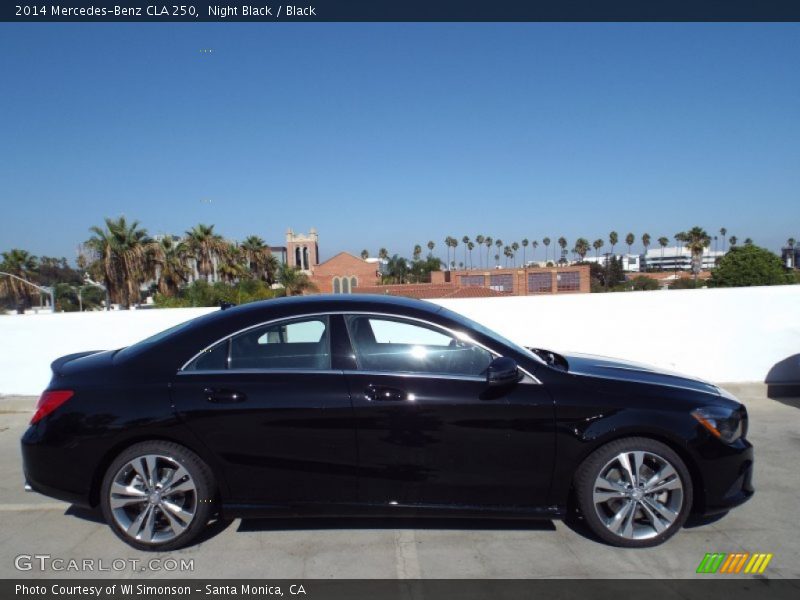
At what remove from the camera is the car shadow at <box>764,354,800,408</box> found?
686 cm

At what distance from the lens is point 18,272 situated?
4544 cm

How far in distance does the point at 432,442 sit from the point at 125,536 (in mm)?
1969

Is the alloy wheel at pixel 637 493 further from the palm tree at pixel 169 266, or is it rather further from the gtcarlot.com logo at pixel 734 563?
the palm tree at pixel 169 266

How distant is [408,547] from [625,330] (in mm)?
4998

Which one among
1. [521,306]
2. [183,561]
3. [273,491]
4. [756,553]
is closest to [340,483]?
[273,491]

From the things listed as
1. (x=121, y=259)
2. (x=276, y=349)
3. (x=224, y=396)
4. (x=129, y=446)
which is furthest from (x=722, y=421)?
(x=121, y=259)

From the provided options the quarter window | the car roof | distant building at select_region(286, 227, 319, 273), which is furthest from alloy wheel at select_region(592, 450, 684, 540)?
distant building at select_region(286, 227, 319, 273)

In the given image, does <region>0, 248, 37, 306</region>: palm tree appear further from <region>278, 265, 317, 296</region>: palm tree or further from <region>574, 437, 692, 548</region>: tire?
<region>574, 437, 692, 548</region>: tire

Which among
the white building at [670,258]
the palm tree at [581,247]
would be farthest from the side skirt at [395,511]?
the white building at [670,258]

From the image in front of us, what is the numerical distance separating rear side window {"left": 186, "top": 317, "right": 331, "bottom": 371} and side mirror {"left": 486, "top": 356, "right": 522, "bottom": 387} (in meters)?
0.99

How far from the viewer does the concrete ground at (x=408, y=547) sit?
3.11 metres

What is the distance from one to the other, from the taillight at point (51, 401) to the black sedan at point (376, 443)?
0.05 ft

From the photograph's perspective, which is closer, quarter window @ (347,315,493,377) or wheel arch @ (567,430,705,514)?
wheel arch @ (567,430,705,514)

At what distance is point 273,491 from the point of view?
3.30 metres
